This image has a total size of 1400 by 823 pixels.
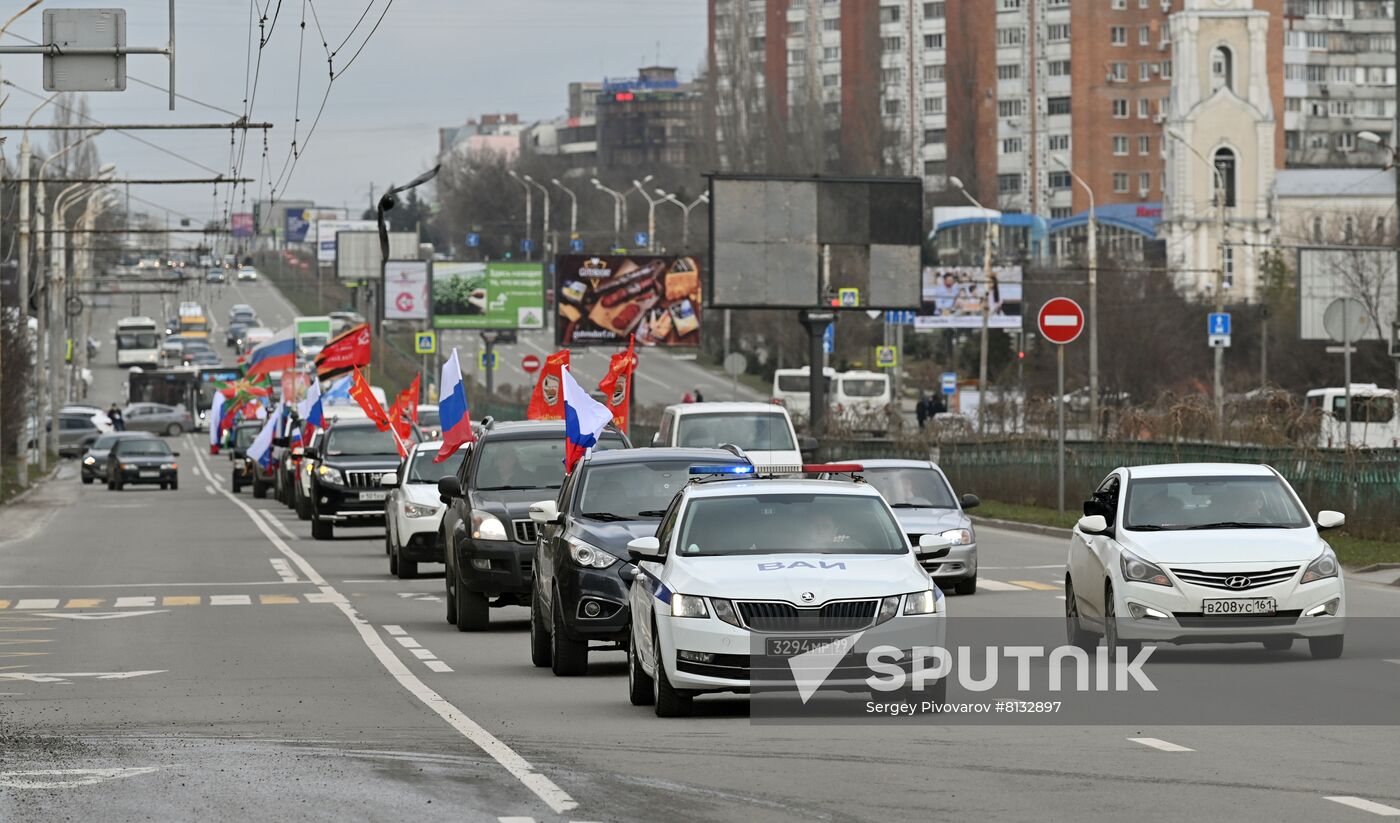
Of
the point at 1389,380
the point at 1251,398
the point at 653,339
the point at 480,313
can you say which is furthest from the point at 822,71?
the point at 1251,398

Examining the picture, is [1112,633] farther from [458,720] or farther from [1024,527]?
[1024,527]

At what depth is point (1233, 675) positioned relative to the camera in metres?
15.4

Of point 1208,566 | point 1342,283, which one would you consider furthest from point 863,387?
point 1208,566

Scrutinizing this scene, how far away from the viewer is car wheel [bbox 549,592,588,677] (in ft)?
52.1

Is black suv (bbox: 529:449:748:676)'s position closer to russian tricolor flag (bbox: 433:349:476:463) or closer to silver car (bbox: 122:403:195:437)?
russian tricolor flag (bbox: 433:349:476:463)

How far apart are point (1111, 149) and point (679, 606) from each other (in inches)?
5168

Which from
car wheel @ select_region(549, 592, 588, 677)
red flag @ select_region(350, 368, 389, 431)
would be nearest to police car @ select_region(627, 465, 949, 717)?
car wheel @ select_region(549, 592, 588, 677)

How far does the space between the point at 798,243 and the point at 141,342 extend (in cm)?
8489

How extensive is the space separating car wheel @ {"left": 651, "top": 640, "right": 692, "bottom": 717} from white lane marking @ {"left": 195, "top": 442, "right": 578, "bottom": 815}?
1006 millimetres

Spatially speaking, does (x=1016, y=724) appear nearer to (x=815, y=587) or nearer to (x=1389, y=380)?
(x=815, y=587)

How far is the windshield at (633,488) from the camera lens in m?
17.0

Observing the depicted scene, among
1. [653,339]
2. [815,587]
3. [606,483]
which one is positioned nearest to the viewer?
[815,587]

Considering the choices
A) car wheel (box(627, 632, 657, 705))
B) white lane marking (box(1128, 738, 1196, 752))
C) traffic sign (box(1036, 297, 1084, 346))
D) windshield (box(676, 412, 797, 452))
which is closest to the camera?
white lane marking (box(1128, 738, 1196, 752))

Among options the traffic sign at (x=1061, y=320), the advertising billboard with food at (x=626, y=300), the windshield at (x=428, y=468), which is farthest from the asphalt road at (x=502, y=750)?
the advertising billboard with food at (x=626, y=300)
